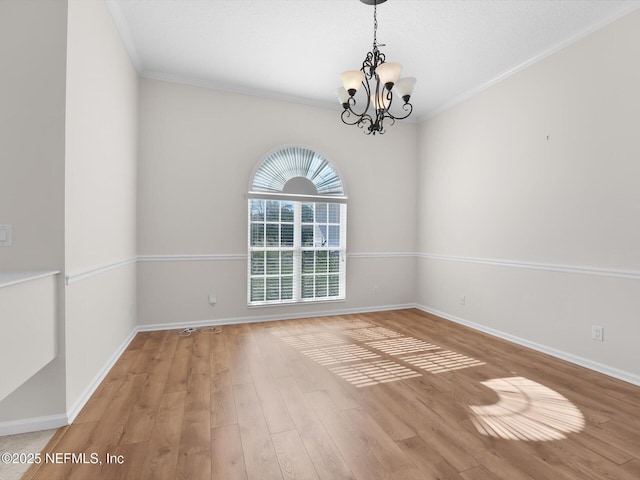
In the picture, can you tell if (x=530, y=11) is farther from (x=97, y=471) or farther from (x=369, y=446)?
(x=97, y=471)

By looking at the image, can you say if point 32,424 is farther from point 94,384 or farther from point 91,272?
point 91,272

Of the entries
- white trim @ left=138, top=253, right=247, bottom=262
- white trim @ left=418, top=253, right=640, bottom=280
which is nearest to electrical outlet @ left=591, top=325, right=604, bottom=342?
white trim @ left=418, top=253, right=640, bottom=280

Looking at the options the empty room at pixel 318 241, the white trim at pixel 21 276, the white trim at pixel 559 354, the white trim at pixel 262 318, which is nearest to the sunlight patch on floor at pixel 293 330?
the empty room at pixel 318 241

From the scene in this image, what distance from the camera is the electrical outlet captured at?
2734mm

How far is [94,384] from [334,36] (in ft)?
11.8

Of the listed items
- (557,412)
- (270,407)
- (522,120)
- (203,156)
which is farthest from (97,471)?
(522,120)

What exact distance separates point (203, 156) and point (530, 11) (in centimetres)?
360

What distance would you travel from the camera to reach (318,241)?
4.55m

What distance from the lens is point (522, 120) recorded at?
3.46 m

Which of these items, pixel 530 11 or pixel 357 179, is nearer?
pixel 530 11

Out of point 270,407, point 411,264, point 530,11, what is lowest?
point 270,407

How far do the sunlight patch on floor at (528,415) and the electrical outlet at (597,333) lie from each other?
0.82m

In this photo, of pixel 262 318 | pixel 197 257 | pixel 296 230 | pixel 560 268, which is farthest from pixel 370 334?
pixel 197 257

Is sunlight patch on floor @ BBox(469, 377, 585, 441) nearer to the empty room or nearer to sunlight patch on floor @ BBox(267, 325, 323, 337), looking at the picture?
the empty room
